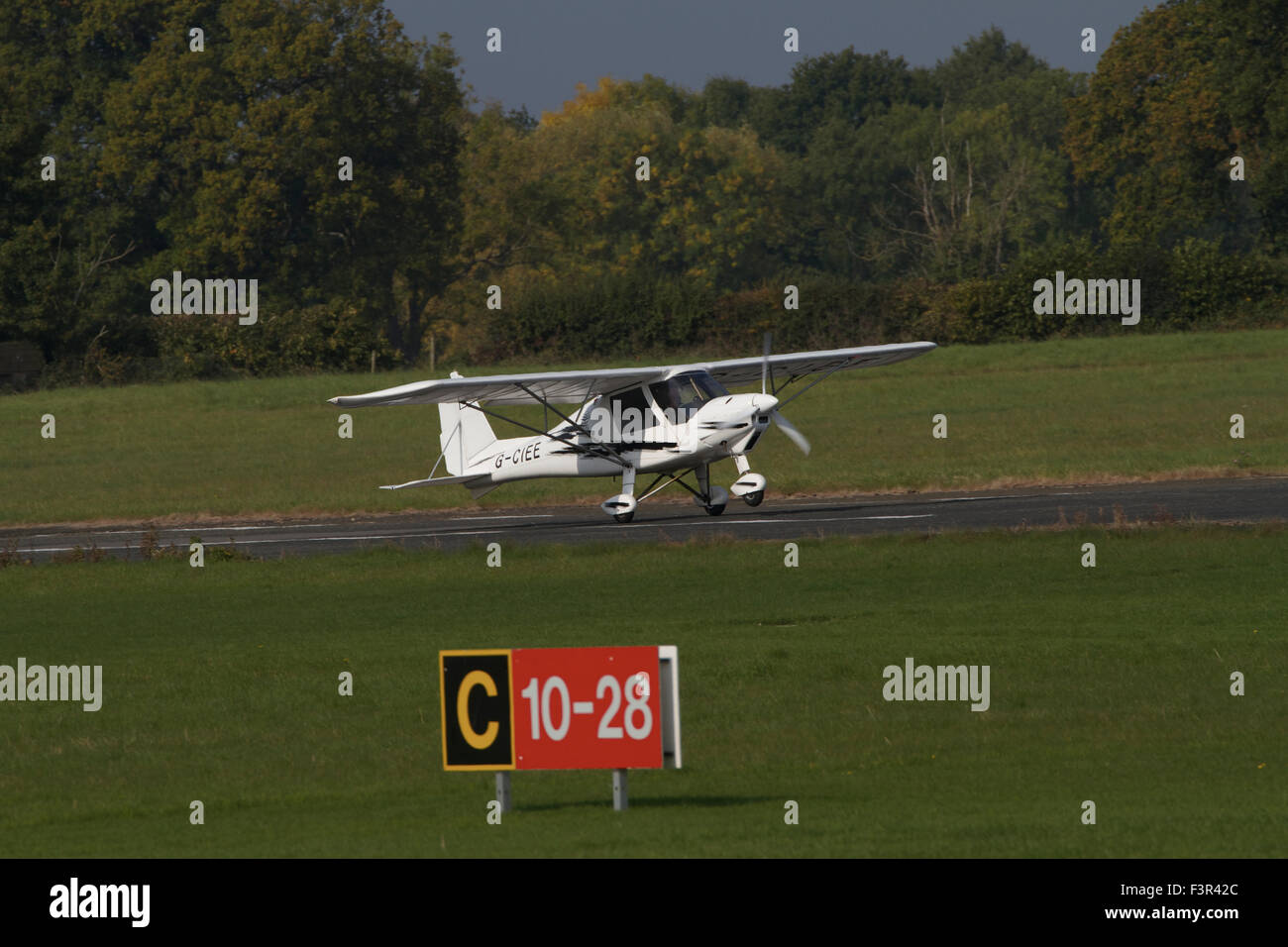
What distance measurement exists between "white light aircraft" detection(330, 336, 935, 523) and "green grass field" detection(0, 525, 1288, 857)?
494cm

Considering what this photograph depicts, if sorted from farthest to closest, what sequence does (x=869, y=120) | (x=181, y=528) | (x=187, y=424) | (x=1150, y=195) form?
(x=869, y=120), (x=1150, y=195), (x=187, y=424), (x=181, y=528)

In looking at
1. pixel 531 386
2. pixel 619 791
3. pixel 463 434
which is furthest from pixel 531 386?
pixel 619 791

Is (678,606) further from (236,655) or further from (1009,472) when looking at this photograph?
(1009,472)

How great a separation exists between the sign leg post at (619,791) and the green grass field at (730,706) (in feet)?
0.31

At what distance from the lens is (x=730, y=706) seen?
1518cm

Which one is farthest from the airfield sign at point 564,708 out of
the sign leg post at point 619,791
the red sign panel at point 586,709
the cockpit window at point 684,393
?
the cockpit window at point 684,393

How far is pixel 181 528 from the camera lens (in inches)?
1599

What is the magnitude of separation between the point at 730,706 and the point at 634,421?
→ 1903 centimetres

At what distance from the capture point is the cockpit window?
109 ft

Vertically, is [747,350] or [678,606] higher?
[747,350]

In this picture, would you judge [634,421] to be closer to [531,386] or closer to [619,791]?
[531,386]

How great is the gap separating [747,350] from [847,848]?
55105 millimetres

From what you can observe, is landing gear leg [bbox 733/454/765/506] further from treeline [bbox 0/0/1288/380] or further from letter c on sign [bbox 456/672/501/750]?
treeline [bbox 0/0/1288/380]
